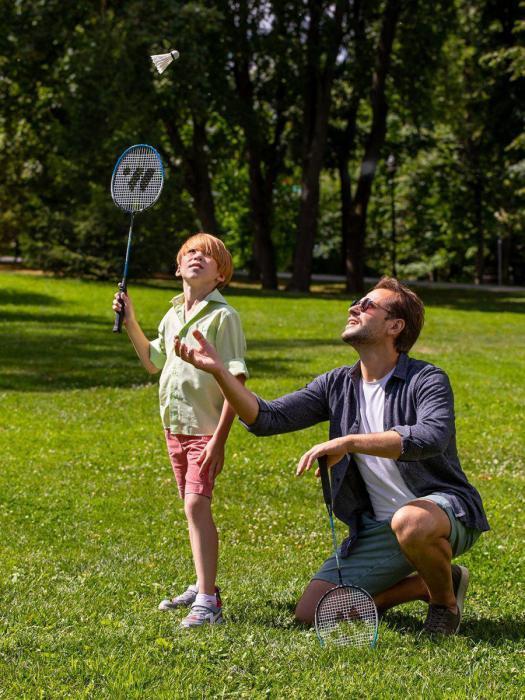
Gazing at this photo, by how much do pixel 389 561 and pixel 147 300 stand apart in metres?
23.3

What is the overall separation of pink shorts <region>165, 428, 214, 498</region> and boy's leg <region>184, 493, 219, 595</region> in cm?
5

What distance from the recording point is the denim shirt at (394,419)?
5.18 m

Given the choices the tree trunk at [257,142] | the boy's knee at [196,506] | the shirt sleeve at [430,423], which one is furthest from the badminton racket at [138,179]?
the tree trunk at [257,142]

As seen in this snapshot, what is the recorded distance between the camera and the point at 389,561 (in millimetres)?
5504

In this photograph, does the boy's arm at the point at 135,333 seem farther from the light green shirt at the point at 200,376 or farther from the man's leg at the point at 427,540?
the man's leg at the point at 427,540

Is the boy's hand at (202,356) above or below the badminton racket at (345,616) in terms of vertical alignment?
above

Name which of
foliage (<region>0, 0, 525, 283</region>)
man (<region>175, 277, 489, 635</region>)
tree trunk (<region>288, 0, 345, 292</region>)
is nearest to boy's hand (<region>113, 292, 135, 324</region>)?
man (<region>175, 277, 489, 635</region>)

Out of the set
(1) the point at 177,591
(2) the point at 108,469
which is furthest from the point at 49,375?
(1) the point at 177,591

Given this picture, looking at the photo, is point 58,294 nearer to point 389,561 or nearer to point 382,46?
point 382,46

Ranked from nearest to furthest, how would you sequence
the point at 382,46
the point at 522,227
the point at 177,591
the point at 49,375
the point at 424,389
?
the point at 424,389 < the point at 177,591 < the point at 49,375 < the point at 382,46 < the point at 522,227

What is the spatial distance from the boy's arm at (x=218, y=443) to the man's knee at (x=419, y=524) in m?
0.97

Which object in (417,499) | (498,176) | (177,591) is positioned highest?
(498,176)

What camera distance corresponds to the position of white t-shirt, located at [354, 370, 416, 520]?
5344mm

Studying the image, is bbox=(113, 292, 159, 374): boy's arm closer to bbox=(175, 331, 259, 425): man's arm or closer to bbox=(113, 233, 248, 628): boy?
bbox=(113, 233, 248, 628): boy
